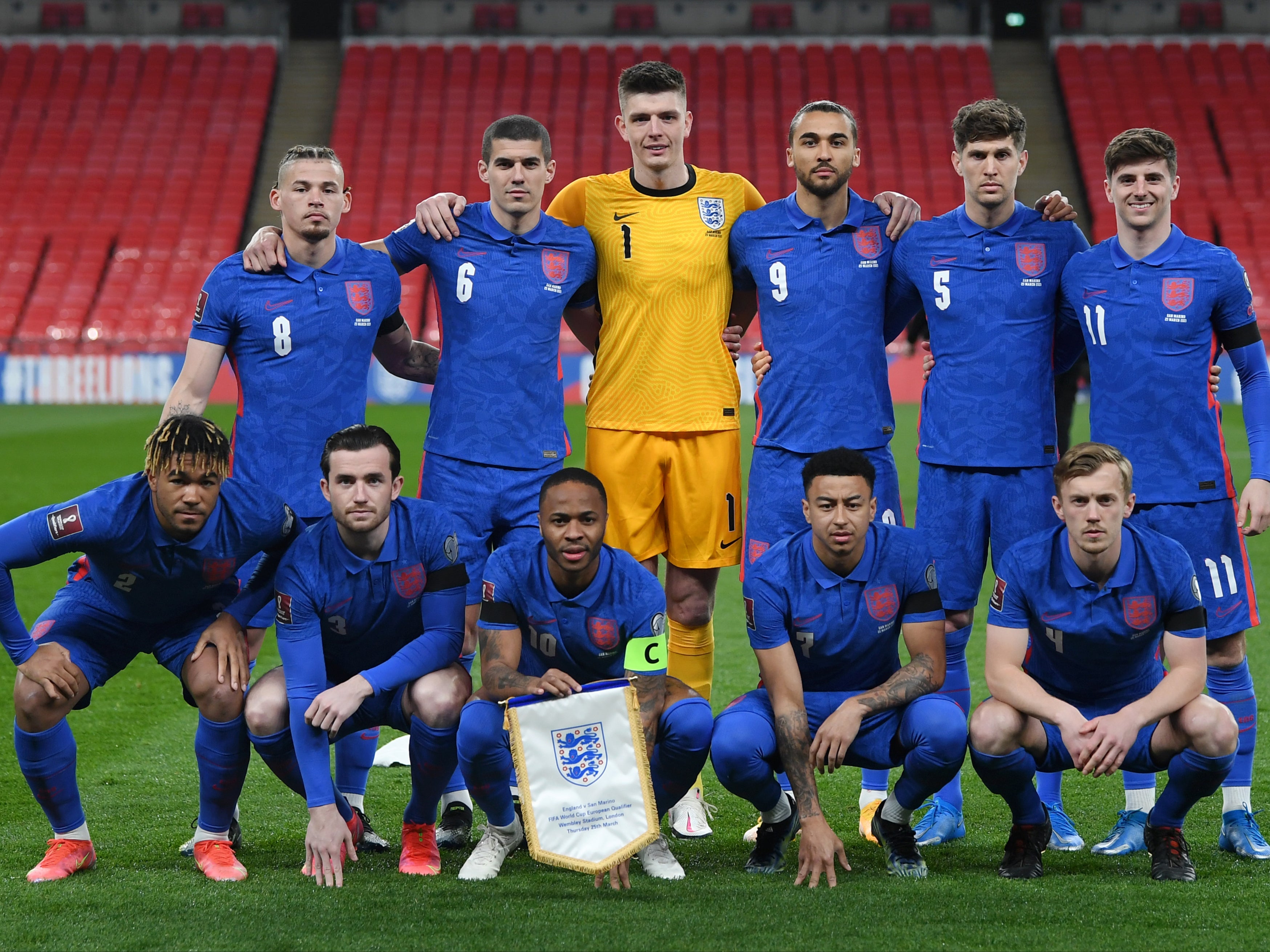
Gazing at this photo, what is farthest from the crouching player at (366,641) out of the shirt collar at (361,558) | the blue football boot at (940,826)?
the blue football boot at (940,826)

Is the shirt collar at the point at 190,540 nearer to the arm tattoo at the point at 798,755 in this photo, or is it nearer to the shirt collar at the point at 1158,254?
the arm tattoo at the point at 798,755

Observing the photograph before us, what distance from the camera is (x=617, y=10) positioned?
1067 inches

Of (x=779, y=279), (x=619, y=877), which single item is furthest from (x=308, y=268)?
(x=619, y=877)

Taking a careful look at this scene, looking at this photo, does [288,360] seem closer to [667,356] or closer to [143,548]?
[143,548]

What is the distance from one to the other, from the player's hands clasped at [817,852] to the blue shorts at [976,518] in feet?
3.20

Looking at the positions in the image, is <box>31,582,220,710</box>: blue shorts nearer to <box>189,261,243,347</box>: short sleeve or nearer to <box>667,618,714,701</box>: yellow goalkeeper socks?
<box>189,261,243,347</box>: short sleeve

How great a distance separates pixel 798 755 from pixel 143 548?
6.06 ft

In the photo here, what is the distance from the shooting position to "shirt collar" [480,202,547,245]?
445cm

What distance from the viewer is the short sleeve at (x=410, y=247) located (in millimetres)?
4520

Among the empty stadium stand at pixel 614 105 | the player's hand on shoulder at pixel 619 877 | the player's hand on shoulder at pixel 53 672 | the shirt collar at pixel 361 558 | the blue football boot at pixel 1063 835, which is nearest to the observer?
the player's hand on shoulder at pixel 619 877

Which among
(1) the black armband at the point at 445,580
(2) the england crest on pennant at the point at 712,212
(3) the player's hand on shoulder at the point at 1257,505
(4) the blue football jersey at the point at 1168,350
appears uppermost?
(2) the england crest on pennant at the point at 712,212

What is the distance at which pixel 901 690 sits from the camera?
3.73m

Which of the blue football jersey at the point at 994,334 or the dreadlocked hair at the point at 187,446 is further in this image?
the blue football jersey at the point at 994,334

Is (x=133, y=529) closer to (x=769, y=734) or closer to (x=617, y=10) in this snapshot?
(x=769, y=734)
